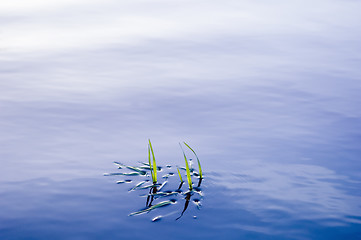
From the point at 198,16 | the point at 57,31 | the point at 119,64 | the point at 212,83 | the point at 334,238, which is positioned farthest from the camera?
the point at 198,16

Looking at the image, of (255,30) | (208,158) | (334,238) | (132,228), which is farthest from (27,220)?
(255,30)

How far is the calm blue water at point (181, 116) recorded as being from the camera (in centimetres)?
301

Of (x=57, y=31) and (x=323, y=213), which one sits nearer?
(x=323, y=213)

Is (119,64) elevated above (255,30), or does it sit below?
below

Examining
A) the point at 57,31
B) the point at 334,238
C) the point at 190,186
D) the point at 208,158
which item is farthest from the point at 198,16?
the point at 334,238

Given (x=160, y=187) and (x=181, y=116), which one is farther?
(x=181, y=116)

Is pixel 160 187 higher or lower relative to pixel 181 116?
lower

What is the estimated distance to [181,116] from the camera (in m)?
4.62

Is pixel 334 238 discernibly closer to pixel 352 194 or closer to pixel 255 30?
pixel 352 194

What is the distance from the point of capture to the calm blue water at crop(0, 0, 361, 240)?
3008 mm

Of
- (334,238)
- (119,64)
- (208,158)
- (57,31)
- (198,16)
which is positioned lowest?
(334,238)

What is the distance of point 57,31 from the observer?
699cm

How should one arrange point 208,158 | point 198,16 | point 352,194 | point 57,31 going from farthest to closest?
point 198,16, point 57,31, point 208,158, point 352,194

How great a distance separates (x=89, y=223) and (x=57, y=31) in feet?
15.3
